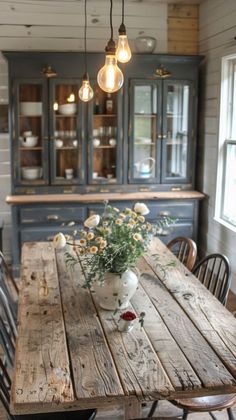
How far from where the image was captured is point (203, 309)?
2285 millimetres

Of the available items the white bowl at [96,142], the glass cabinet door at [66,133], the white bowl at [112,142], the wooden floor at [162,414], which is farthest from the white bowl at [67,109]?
the wooden floor at [162,414]

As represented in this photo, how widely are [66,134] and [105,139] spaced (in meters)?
0.38

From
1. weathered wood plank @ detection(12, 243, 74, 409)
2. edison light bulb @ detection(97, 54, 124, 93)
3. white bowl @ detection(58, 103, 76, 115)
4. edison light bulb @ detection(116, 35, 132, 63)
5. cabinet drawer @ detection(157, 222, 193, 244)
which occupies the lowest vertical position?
cabinet drawer @ detection(157, 222, 193, 244)

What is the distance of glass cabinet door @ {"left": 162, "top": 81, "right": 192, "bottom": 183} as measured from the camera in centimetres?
475

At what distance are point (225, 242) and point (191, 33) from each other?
2.17 meters

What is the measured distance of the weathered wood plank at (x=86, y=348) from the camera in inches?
64.4

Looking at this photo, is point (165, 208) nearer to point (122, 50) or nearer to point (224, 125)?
point (224, 125)

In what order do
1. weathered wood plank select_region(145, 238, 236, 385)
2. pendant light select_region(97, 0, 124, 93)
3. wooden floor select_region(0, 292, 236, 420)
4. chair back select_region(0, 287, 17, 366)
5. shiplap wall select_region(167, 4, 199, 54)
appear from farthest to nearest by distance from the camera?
shiplap wall select_region(167, 4, 199, 54) → wooden floor select_region(0, 292, 236, 420) → pendant light select_region(97, 0, 124, 93) → chair back select_region(0, 287, 17, 366) → weathered wood plank select_region(145, 238, 236, 385)

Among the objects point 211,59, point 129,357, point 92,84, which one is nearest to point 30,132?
point 92,84

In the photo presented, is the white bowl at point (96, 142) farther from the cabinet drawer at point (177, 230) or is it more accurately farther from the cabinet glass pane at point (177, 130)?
the cabinet drawer at point (177, 230)

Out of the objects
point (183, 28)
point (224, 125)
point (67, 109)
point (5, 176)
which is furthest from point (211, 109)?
point (5, 176)

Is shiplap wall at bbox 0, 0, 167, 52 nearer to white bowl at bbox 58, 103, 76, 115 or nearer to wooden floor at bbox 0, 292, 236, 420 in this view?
white bowl at bbox 58, 103, 76, 115

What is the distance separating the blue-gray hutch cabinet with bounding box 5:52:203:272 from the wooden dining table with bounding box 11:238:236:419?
1.89 m

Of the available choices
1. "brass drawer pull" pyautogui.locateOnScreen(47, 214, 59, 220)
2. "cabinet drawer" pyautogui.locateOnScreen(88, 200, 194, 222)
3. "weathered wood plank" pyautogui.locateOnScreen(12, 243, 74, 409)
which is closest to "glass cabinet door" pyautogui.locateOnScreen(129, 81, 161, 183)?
"cabinet drawer" pyautogui.locateOnScreen(88, 200, 194, 222)
